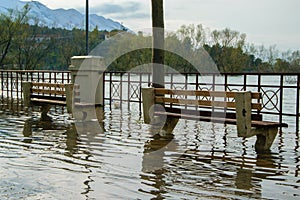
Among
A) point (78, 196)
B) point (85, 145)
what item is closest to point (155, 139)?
point (85, 145)

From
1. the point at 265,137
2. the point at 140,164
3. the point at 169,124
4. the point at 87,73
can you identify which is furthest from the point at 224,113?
the point at 87,73

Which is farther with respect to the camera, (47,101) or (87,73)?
(87,73)

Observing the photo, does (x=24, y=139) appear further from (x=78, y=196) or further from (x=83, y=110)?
(x=78, y=196)

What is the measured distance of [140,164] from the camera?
5.72 metres

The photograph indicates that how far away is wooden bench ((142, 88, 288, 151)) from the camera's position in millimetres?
6430

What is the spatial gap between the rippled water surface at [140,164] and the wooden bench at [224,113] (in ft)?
0.96

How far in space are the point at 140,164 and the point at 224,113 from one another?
204 centimetres

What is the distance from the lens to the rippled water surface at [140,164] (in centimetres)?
448

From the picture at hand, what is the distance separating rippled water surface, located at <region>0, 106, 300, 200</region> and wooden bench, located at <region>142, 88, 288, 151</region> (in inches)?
11.5

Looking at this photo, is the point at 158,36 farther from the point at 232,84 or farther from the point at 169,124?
the point at 169,124

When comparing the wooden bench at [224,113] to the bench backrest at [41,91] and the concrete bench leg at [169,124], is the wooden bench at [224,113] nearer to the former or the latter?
the concrete bench leg at [169,124]

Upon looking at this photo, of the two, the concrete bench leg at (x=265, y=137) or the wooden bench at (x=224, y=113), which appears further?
the concrete bench leg at (x=265, y=137)

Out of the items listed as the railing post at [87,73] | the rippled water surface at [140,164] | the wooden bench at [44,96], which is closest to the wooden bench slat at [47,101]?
the wooden bench at [44,96]

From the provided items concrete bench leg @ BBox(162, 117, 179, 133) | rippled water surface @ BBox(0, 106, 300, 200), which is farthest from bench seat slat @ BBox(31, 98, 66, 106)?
concrete bench leg @ BBox(162, 117, 179, 133)
